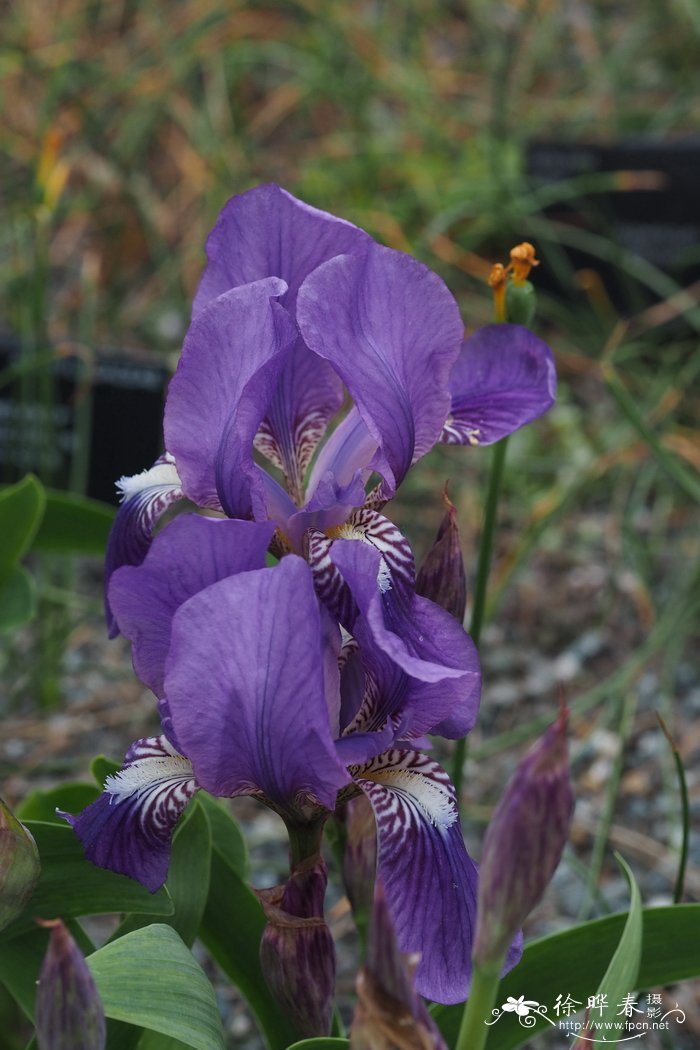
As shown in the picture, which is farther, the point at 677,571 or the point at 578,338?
the point at 578,338

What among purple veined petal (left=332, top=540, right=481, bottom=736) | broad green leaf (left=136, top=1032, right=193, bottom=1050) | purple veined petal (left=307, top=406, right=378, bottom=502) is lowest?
broad green leaf (left=136, top=1032, right=193, bottom=1050)

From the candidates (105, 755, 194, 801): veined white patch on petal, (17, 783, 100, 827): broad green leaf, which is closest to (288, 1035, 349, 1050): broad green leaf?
(105, 755, 194, 801): veined white patch on petal

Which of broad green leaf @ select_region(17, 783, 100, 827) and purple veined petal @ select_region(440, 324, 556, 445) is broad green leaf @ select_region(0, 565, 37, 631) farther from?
purple veined petal @ select_region(440, 324, 556, 445)

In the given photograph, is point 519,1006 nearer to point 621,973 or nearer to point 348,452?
point 621,973

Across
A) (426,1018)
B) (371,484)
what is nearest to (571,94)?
(371,484)

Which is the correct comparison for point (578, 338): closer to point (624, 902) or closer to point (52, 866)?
point (624, 902)

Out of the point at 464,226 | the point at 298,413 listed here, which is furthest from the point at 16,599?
the point at 464,226
